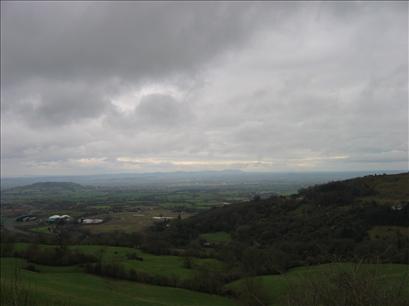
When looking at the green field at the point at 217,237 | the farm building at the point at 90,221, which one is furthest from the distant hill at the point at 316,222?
the farm building at the point at 90,221

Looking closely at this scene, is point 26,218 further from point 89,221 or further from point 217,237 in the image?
point 217,237

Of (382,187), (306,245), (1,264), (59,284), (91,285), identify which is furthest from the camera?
(382,187)

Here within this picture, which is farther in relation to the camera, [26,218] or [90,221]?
[26,218]

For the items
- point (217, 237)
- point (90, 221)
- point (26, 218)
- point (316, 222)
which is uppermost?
point (316, 222)

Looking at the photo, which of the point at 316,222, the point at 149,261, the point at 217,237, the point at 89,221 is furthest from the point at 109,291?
the point at 89,221

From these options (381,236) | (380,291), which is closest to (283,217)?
(381,236)

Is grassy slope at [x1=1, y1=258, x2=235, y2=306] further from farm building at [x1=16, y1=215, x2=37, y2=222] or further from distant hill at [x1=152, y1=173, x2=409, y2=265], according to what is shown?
farm building at [x1=16, y1=215, x2=37, y2=222]

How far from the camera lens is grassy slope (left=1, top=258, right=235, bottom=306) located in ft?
112

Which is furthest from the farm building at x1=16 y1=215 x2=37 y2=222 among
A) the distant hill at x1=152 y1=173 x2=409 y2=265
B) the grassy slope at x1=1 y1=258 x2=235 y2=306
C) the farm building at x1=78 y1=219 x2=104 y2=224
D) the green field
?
the grassy slope at x1=1 y1=258 x2=235 y2=306

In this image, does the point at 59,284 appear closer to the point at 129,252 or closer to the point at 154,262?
the point at 154,262

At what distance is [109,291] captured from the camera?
3988cm

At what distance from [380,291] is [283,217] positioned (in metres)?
63.9

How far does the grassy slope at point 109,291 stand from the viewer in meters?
34.1

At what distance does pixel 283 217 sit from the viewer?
69.2m
